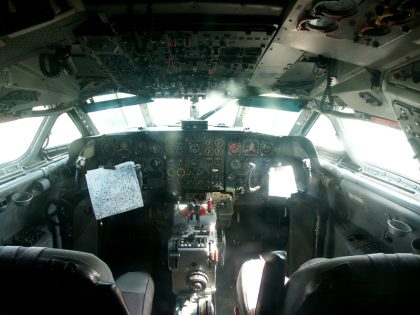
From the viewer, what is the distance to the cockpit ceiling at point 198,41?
150 centimetres

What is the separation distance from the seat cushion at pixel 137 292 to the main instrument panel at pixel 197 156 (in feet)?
5.98

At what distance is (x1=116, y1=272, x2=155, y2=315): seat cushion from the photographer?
206cm

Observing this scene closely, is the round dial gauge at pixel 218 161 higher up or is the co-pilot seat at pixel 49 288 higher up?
the co-pilot seat at pixel 49 288

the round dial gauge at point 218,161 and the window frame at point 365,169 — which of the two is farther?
the round dial gauge at point 218,161

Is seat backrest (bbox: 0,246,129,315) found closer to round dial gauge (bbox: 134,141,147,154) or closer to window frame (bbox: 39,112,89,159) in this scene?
round dial gauge (bbox: 134,141,147,154)

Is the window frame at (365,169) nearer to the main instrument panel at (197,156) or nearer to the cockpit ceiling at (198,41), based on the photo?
the main instrument panel at (197,156)

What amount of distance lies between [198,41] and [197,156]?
2.16 metres

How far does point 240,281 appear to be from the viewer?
7.86 ft

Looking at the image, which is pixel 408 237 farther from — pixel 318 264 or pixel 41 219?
pixel 41 219

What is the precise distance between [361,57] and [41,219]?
149 inches

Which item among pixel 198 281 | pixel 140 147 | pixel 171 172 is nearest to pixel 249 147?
pixel 171 172

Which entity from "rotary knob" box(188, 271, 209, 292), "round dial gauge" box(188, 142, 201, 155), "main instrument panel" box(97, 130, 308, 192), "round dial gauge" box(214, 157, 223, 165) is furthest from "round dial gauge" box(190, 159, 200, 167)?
"rotary knob" box(188, 271, 209, 292)

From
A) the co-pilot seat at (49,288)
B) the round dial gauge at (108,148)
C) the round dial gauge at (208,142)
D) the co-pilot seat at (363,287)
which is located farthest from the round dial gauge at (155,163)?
the co-pilot seat at (363,287)

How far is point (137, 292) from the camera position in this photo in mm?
2213
